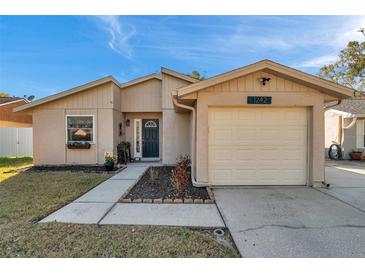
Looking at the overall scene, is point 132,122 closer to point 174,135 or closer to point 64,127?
point 174,135

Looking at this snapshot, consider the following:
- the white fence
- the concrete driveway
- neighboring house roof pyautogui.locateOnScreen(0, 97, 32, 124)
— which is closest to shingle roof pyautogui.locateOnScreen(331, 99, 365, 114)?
the concrete driveway

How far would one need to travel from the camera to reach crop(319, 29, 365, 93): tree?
53.1 ft

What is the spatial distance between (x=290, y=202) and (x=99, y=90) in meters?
8.33

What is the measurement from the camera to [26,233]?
304cm

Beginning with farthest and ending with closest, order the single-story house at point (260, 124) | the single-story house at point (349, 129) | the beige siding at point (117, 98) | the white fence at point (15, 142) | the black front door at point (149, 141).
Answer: the white fence at point (15, 142) → the single-story house at point (349, 129) → the black front door at point (149, 141) → the beige siding at point (117, 98) → the single-story house at point (260, 124)

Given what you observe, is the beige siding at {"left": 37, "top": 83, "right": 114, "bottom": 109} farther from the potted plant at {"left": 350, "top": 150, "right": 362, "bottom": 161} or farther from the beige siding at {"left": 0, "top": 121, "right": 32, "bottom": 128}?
the potted plant at {"left": 350, "top": 150, "right": 362, "bottom": 161}

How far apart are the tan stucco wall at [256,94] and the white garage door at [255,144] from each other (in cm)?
21

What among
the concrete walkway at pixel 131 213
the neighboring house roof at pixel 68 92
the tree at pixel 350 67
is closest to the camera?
the concrete walkway at pixel 131 213

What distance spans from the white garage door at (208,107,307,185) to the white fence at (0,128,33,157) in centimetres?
1397

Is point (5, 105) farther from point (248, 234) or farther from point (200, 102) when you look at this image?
point (248, 234)

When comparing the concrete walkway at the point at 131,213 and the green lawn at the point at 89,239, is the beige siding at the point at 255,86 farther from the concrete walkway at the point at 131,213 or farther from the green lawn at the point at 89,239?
the green lawn at the point at 89,239

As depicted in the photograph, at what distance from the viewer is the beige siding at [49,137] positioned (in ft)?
29.4

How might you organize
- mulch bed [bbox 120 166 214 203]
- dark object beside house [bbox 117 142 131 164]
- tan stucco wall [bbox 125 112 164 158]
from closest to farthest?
mulch bed [bbox 120 166 214 203]
dark object beside house [bbox 117 142 131 164]
tan stucco wall [bbox 125 112 164 158]

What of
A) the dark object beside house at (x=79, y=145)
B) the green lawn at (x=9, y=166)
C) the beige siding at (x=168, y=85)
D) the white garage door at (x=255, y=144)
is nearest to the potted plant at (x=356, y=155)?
the white garage door at (x=255, y=144)
